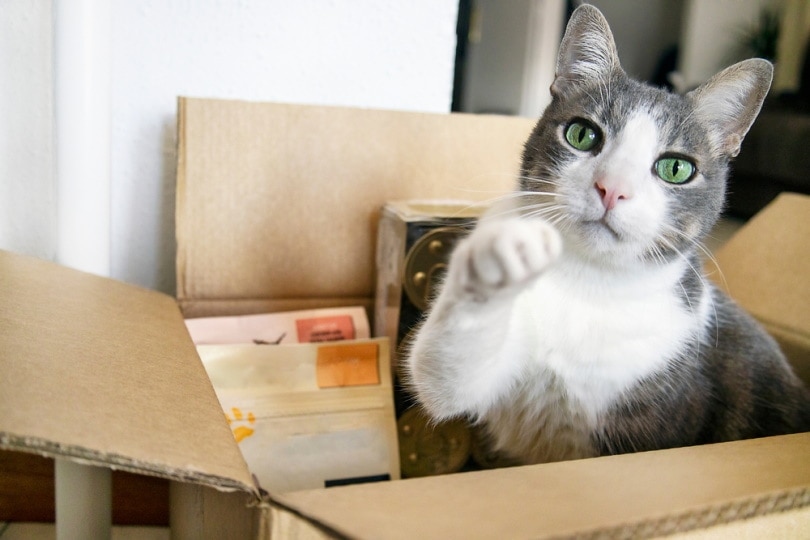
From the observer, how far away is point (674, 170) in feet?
2.33

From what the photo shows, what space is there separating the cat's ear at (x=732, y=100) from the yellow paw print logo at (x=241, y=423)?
708mm

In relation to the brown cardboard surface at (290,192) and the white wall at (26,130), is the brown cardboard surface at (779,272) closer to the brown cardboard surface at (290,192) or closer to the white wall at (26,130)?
the brown cardboard surface at (290,192)

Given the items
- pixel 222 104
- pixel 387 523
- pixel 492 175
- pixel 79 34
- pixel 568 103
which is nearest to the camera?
pixel 387 523

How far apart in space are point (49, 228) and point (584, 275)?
0.92 meters

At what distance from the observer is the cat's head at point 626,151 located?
2.16 ft

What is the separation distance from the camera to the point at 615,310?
2.41 feet

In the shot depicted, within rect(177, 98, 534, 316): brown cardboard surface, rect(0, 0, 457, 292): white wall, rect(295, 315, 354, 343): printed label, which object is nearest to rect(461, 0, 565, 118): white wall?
rect(0, 0, 457, 292): white wall

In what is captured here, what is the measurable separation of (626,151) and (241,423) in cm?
61

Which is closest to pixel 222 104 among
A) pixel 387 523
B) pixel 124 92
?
pixel 124 92

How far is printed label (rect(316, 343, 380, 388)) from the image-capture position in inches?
36.8

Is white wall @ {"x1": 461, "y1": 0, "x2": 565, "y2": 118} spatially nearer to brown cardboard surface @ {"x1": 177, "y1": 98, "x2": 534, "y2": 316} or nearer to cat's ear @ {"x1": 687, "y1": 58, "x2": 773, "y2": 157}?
brown cardboard surface @ {"x1": 177, "y1": 98, "x2": 534, "y2": 316}

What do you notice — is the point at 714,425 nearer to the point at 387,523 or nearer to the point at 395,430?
the point at 395,430

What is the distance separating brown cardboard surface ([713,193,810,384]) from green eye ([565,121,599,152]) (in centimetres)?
50

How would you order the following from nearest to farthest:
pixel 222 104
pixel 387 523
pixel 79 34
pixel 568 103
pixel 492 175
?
pixel 387 523 < pixel 568 103 < pixel 79 34 < pixel 222 104 < pixel 492 175
